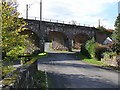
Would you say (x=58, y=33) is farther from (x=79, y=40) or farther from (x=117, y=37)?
(x=117, y=37)

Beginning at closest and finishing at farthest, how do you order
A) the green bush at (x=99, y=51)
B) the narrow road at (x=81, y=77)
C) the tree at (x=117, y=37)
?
1. the narrow road at (x=81, y=77)
2. the tree at (x=117, y=37)
3. the green bush at (x=99, y=51)

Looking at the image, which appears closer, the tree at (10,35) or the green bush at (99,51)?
the tree at (10,35)

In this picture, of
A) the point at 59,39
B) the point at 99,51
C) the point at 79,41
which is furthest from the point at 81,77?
the point at 79,41

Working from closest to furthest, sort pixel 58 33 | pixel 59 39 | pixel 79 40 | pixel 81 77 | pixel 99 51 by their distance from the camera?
pixel 81 77 → pixel 99 51 → pixel 58 33 → pixel 59 39 → pixel 79 40

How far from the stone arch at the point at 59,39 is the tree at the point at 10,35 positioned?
52.2 meters

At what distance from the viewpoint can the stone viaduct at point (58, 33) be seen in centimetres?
6165

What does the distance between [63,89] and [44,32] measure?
154ft

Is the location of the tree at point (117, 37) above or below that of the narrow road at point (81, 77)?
above

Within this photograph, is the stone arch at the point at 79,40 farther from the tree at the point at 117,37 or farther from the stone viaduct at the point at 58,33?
the tree at the point at 117,37

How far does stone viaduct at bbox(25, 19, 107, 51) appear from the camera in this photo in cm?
6165

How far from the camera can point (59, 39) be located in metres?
74.6

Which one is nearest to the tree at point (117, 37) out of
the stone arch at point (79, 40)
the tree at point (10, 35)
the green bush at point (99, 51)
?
the green bush at point (99, 51)

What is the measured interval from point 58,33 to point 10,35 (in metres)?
55.0

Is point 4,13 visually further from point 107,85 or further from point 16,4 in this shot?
point 107,85
